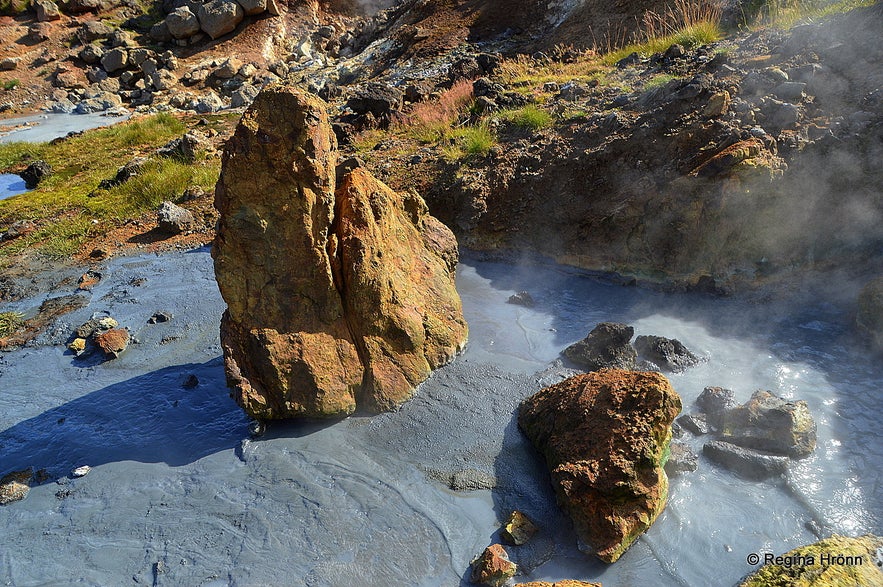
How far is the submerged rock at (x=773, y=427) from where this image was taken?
12.4 ft

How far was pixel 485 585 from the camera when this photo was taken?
3.16 meters

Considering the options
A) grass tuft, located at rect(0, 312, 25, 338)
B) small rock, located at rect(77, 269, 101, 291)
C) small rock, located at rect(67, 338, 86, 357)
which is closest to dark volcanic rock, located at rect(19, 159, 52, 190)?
small rock, located at rect(77, 269, 101, 291)

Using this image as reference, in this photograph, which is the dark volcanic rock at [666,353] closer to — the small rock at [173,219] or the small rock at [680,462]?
the small rock at [680,462]

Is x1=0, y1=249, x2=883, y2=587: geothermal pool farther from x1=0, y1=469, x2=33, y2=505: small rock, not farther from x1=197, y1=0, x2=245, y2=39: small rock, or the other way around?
x1=197, y1=0, x2=245, y2=39: small rock

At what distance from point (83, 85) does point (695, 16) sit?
19859 millimetres

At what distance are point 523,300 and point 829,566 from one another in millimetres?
3544

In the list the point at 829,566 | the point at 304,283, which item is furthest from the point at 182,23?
the point at 829,566

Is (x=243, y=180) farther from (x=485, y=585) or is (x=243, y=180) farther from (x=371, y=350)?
(x=485, y=585)

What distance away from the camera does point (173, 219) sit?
8.27m

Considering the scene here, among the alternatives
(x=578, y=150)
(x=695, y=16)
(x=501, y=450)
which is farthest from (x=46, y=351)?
(x=695, y=16)

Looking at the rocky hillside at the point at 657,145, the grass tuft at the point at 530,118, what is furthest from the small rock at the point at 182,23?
the grass tuft at the point at 530,118

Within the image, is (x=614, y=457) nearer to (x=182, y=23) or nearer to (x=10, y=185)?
(x=10, y=185)

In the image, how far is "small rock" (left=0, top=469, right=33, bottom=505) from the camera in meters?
3.92

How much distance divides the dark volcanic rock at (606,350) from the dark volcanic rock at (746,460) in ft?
3.49
